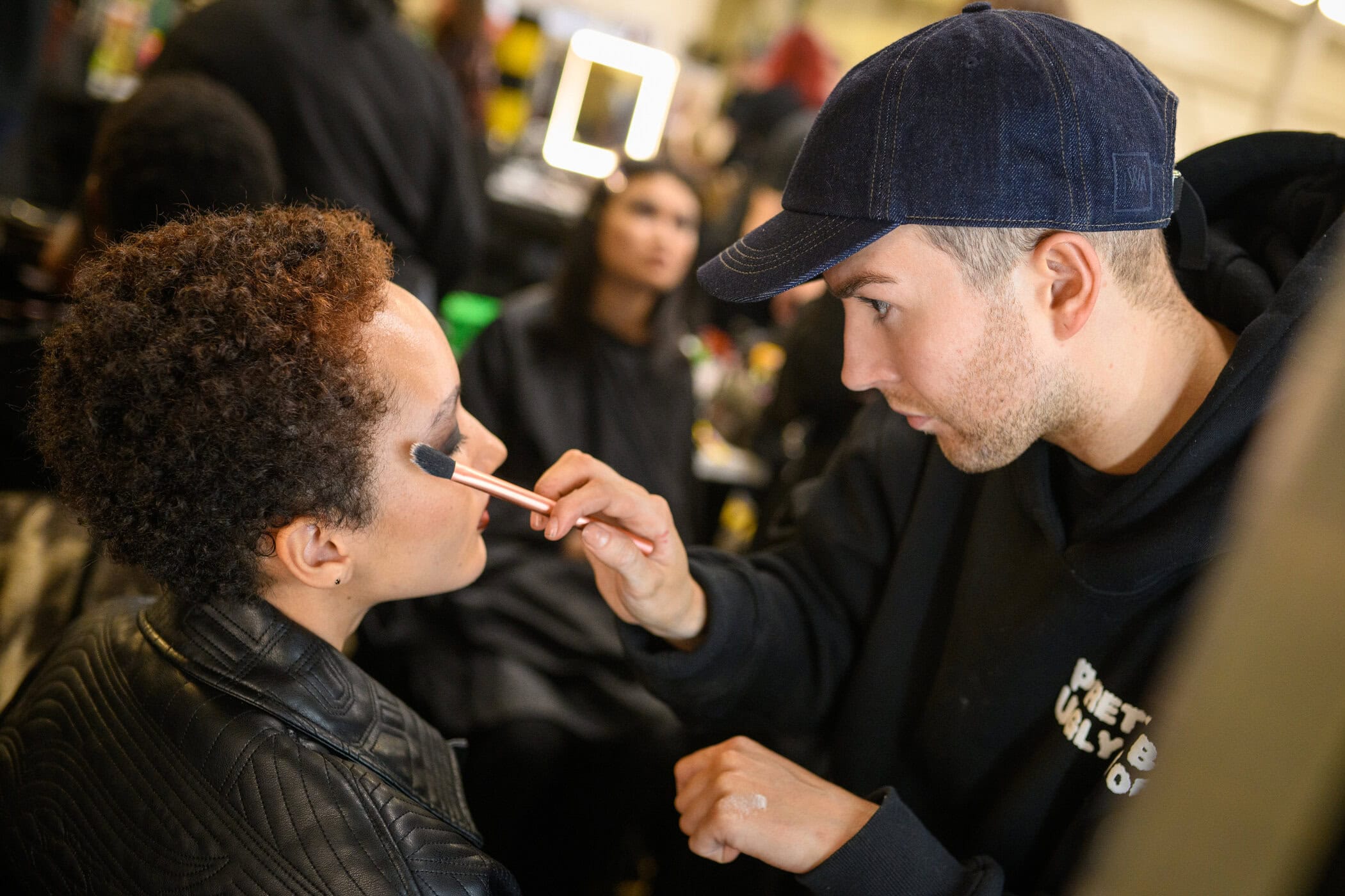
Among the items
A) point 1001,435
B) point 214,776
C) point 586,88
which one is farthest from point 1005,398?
point 586,88

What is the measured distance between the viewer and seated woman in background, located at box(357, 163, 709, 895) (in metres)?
1.71

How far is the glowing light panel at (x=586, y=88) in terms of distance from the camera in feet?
15.0

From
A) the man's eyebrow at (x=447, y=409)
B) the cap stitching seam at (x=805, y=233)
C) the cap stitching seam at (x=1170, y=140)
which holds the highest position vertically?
the cap stitching seam at (x=1170, y=140)

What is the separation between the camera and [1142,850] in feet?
1.04

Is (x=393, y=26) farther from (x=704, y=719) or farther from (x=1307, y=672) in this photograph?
(x=1307, y=672)

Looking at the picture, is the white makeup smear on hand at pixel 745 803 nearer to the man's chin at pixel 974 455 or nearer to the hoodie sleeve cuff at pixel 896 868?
the hoodie sleeve cuff at pixel 896 868

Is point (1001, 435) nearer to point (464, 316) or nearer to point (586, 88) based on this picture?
point (464, 316)

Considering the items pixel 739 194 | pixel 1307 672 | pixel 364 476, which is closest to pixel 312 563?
pixel 364 476

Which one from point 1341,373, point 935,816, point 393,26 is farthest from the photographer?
point 393,26

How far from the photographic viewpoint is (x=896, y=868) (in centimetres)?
97

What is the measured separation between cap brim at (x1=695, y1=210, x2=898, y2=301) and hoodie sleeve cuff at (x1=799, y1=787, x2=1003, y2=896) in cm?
54

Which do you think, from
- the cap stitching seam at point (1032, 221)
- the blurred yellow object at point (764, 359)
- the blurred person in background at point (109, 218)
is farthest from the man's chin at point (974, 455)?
the blurred yellow object at point (764, 359)

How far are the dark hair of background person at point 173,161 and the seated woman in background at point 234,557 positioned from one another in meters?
0.62

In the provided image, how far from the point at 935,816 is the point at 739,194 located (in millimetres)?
3053
